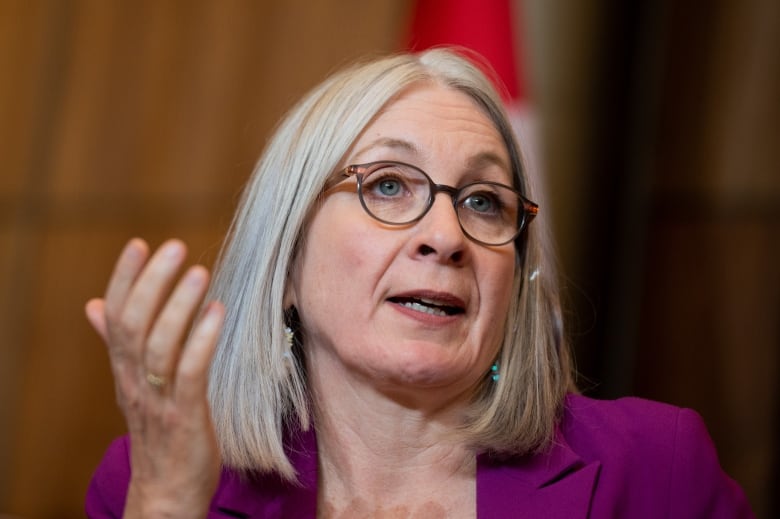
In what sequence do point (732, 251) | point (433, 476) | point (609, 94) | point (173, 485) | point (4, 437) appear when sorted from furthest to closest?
point (4, 437) → point (609, 94) → point (732, 251) → point (433, 476) → point (173, 485)

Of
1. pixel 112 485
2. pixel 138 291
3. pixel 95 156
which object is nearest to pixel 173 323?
pixel 138 291

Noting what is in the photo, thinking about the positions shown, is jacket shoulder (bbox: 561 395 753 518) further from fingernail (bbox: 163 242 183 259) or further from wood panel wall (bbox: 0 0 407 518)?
wood panel wall (bbox: 0 0 407 518)

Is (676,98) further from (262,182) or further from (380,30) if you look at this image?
(262,182)

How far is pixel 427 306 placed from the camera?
5.83ft

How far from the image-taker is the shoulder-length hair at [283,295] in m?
1.84

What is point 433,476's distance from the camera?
1.83 m

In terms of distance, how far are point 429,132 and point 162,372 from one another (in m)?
0.70

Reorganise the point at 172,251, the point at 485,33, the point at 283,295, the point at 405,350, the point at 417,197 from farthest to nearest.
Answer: the point at 485,33 → the point at 283,295 → the point at 417,197 → the point at 405,350 → the point at 172,251

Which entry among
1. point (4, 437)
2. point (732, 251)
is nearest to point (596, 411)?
point (732, 251)

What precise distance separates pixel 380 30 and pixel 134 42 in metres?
1.02

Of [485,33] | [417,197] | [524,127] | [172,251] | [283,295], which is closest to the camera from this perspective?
[172,251]

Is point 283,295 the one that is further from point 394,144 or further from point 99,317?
point 99,317

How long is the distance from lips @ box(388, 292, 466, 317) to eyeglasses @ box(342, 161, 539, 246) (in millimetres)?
127

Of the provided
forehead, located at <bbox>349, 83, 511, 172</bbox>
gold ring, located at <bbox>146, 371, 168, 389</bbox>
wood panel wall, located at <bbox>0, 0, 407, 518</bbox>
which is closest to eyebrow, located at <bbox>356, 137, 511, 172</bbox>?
forehead, located at <bbox>349, 83, 511, 172</bbox>
